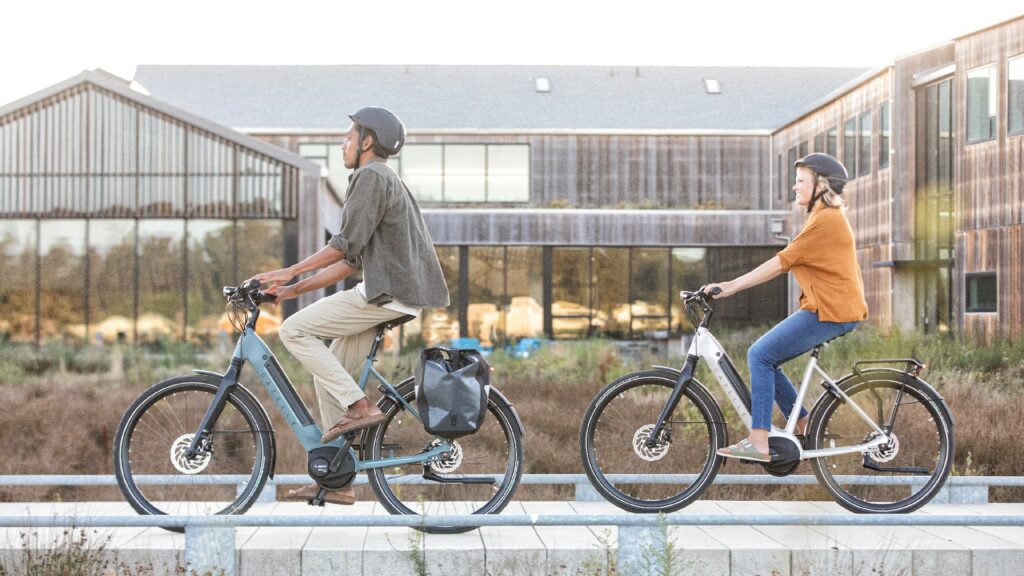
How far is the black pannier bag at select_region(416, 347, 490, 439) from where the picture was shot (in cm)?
505

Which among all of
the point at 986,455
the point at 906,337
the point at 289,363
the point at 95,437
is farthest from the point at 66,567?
the point at 906,337

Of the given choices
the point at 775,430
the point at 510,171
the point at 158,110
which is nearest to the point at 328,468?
the point at 775,430

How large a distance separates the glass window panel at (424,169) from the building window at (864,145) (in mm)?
13202

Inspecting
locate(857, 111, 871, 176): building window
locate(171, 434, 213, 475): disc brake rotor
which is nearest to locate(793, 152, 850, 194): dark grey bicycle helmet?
locate(171, 434, 213, 475): disc brake rotor

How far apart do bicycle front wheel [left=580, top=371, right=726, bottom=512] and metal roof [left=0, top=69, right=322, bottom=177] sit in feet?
62.6

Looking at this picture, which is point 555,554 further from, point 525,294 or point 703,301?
point 525,294

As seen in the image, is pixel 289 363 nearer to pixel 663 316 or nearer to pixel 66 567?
pixel 66 567

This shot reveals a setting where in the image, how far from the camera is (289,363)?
1552 centimetres

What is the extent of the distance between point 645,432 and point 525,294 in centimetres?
2520

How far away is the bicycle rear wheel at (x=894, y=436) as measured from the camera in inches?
217

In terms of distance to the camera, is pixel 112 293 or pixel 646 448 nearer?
pixel 646 448

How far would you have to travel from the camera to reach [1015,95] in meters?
19.3

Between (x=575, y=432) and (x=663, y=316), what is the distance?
2072cm

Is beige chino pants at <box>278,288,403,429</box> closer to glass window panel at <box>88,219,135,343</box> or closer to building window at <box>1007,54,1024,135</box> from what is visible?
building window at <box>1007,54,1024,135</box>
